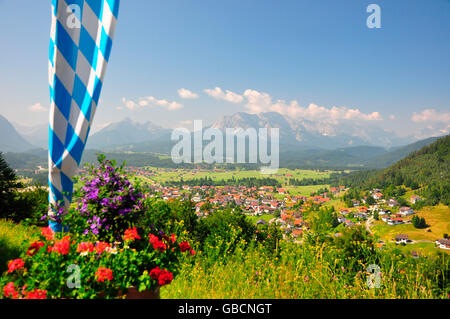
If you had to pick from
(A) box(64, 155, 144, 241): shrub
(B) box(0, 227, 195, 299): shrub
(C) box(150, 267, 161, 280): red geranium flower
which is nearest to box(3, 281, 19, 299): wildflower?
(B) box(0, 227, 195, 299): shrub

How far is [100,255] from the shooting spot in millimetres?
1470

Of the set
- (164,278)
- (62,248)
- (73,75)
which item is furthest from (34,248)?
(73,75)

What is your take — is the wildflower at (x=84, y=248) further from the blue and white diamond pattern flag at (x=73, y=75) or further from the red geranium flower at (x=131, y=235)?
the blue and white diamond pattern flag at (x=73, y=75)

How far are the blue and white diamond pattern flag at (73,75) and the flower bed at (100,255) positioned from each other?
0.59 metres

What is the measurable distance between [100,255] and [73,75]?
195 centimetres

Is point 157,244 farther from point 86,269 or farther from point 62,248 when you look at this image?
point 62,248

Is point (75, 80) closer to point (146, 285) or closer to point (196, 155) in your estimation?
point (146, 285)

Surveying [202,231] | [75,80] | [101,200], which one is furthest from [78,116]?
[202,231]

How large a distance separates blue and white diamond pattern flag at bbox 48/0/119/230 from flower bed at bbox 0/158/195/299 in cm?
59

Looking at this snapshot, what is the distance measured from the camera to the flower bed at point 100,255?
1.26 meters

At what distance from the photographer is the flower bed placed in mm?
1262

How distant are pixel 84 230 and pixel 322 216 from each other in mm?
4396

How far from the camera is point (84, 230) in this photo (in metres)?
1.78

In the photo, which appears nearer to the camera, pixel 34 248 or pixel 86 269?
pixel 86 269
